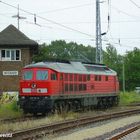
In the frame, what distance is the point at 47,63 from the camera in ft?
100.0

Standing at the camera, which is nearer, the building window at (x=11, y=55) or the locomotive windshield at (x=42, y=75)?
the locomotive windshield at (x=42, y=75)

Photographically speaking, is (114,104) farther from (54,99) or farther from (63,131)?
(63,131)

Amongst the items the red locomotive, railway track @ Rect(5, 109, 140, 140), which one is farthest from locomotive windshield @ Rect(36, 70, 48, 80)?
railway track @ Rect(5, 109, 140, 140)

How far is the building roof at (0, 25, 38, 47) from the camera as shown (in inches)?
2048

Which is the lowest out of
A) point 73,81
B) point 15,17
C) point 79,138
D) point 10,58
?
point 79,138

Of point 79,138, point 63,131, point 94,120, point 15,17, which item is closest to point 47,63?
point 94,120

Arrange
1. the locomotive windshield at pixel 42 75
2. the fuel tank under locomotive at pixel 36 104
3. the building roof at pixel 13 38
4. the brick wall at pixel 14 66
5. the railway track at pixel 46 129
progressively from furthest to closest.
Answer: the building roof at pixel 13 38, the brick wall at pixel 14 66, the locomotive windshield at pixel 42 75, the fuel tank under locomotive at pixel 36 104, the railway track at pixel 46 129

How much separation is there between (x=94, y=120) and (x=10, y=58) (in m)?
28.2

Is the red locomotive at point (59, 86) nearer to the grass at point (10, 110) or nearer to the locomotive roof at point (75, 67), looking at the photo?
the locomotive roof at point (75, 67)

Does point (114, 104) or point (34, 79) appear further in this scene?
point (114, 104)

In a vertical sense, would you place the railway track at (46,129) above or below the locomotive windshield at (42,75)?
below

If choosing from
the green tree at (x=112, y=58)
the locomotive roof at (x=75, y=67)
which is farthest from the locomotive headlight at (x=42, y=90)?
the green tree at (x=112, y=58)

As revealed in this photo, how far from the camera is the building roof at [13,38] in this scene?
5203cm

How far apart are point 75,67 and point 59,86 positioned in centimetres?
334
